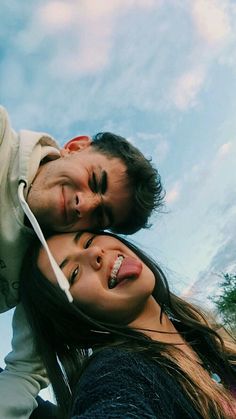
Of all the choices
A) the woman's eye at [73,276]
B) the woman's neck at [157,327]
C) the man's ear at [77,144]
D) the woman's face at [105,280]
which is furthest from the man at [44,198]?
the woman's neck at [157,327]

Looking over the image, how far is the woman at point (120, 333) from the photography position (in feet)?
6.70

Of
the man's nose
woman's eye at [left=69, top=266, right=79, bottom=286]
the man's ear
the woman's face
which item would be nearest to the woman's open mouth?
the woman's face

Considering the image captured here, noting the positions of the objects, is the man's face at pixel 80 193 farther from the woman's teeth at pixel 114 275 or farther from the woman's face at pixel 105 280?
the woman's teeth at pixel 114 275

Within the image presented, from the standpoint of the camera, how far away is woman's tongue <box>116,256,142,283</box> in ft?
8.63

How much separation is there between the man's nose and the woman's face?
270 millimetres

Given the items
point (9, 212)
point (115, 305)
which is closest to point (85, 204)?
point (9, 212)

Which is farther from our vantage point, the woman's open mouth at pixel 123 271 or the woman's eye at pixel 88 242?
the woman's eye at pixel 88 242

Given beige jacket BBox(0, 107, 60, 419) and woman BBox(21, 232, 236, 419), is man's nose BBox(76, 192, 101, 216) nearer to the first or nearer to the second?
woman BBox(21, 232, 236, 419)

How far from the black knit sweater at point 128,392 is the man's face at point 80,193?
3.34 feet

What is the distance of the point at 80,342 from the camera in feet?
9.20

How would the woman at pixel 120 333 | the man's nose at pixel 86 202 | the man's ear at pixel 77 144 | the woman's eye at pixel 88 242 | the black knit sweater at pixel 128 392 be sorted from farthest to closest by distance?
the man's ear at pixel 77 144 < the man's nose at pixel 86 202 < the woman's eye at pixel 88 242 < the woman at pixel 120 333 < the black knit sweater at pixel 128 392

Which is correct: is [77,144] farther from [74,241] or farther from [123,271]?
[123,271]

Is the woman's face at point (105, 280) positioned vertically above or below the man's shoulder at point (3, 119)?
below

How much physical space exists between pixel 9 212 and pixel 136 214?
915 millimetres
